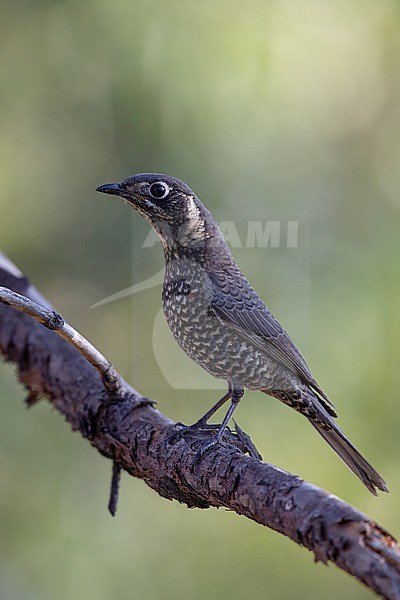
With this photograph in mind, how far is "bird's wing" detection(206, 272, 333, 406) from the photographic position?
12.2 ft

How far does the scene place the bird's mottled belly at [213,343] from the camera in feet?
12.1

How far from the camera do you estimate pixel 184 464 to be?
323cm

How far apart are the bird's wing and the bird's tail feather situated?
Answer: 8.2 inches

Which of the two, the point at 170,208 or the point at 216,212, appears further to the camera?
the point at 216,212

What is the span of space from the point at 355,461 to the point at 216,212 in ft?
5.89

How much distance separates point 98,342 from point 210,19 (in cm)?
216

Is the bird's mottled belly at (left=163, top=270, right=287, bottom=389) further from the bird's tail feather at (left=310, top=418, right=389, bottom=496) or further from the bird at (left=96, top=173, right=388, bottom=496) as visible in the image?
the bird's tail feather at (left=310, top=418, right=389, bottom=496)

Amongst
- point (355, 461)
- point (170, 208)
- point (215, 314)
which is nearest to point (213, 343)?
point (215, 314)

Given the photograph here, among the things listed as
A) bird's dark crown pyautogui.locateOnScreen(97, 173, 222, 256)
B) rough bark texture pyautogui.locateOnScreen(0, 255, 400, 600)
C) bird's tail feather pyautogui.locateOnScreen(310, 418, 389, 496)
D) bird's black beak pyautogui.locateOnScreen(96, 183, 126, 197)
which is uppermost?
bird's black beak pyautogui.locateOnScreen(96, 183, 126, 197)

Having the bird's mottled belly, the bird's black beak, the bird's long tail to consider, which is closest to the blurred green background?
the bird's long tail

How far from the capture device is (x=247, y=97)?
4.88 metres

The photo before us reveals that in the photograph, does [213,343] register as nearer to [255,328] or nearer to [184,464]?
[255,328]

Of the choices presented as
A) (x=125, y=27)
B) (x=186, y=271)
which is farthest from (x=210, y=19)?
(x=186, y=271)

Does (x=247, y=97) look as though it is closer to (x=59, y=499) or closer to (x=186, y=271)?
(x=186, y=271)
